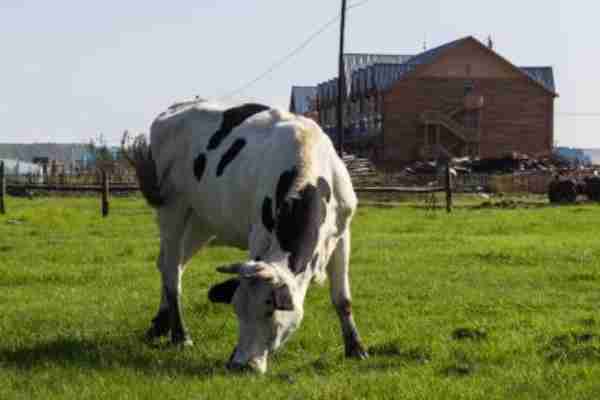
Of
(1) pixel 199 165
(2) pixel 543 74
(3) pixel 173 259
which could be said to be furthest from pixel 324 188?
(2) pixel 543 74

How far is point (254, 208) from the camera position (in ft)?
23.7

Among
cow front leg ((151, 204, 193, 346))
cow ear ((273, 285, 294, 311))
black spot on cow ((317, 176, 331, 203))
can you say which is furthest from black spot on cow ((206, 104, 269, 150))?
cow ear ((273, 285, 294, 311))

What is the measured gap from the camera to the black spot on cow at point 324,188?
689 centimetres

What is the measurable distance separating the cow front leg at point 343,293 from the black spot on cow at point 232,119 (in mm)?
1534

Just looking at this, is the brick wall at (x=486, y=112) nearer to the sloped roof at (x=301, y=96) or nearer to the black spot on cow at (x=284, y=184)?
the sloped roof at (x=301, y=96)

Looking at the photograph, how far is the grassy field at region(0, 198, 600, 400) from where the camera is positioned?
20.0ft

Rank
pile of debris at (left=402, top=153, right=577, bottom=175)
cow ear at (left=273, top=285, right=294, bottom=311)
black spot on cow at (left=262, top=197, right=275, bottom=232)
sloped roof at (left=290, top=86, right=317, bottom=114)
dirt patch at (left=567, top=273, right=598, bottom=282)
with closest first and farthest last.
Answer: cow ear at (left=273, top=285, right=294, bottom=311), black spot on cow at (left=262, top=197, right=275, bottom=232), dirt patch at (left=567, top=273, right=598, bottom=282), pile of debris at (left=402, top=153, right=577, bottom=175), sloped roof at (left=290, top=86, right=317, bottom=114)

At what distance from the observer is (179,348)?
7.63 m

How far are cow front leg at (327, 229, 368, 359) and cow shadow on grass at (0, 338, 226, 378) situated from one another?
1.00m

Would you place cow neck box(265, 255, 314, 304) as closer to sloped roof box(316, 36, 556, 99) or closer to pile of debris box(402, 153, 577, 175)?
pile of debris box(402, 153, 577, 175)

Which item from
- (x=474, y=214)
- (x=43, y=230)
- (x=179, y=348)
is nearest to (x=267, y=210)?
(x=179, y=348)

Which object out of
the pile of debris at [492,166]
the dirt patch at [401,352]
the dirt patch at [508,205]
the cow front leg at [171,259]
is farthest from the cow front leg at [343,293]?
the pile of debris at [492,166]

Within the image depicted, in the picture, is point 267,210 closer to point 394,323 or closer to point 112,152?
point 394,323

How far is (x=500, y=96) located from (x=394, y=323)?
5412 centimetres
